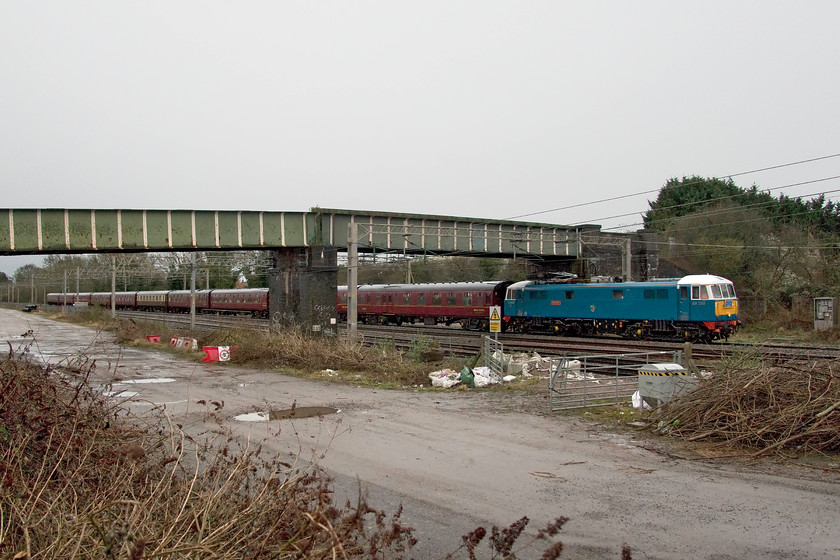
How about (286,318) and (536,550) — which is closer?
(536,550)

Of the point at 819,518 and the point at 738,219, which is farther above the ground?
the point at 738,219

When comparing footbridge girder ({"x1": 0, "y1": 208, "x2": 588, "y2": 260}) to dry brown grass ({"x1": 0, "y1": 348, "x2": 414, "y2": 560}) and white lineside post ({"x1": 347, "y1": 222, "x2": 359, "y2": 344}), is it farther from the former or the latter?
dry brown grass ({"x1": 0, "y1": 348, "x2": 414, "y2": 560})

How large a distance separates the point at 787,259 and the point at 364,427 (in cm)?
3463

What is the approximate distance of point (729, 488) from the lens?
25.5 ft

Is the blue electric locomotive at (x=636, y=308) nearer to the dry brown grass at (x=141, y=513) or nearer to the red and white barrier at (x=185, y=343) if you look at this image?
the red and white barrier at (x=185, y=343)

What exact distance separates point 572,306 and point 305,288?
1379 centimetres

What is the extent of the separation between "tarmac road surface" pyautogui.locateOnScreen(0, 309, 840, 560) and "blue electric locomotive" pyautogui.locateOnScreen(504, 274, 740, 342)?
56.3 ft

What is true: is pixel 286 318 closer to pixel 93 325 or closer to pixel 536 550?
pixel 536 550

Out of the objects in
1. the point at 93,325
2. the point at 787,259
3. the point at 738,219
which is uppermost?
the point at 738,219

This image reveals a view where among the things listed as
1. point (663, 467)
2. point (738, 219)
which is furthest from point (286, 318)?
point (738, 219)

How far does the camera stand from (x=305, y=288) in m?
29.1

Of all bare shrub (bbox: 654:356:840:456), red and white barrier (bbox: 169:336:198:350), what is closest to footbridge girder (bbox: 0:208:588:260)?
red and white barrier (bbox: 169:336:198:350)

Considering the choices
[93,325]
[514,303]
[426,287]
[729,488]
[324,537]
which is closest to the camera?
[324,537]

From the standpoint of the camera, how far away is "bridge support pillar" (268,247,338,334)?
28.7 m
